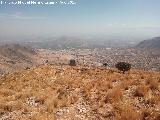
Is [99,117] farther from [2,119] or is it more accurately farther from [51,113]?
[2,119]

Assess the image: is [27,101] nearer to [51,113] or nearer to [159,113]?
[51,113]

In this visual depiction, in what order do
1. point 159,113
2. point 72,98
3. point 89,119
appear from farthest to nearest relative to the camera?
1. point 72,98
2. point 89,119
3. point 159,113

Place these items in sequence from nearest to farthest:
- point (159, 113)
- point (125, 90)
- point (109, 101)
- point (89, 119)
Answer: point (159, 113)
point (89, 119)
point (109, 101)
point (125, 90)

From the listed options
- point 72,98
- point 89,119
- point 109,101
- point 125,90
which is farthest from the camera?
point 125,90

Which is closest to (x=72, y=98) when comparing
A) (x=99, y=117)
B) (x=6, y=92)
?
(x=99, y=117)

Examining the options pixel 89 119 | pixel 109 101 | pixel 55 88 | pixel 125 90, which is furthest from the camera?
pixel 55 88

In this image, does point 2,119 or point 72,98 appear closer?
point 2,119

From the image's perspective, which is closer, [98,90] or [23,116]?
[23,116]

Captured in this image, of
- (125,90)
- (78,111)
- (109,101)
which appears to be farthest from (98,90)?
(78,111)
